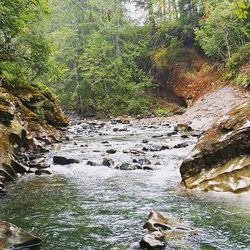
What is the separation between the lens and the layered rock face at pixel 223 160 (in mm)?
6973

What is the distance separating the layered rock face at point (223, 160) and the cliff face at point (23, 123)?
4.51 m

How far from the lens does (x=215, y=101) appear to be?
2688 centimetres

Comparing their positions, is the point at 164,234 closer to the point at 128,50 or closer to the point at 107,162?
the point at 107,162

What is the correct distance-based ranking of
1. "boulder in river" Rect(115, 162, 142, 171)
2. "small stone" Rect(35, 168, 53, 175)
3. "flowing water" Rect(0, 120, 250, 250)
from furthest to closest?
1. "boulder in river" Rect(115, 162, 142, 171)
2. "small stone" Rect(35, 168, 53, 175)
3. "flowing water" Rect(0, 120, 250, 250)

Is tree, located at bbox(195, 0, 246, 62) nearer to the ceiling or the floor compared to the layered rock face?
nearer to the ceiling

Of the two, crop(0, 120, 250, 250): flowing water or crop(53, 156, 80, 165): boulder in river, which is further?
crop(53, 156, 80, 165): boulder in river

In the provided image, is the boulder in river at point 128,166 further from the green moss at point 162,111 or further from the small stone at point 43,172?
the green moss at point 162,111

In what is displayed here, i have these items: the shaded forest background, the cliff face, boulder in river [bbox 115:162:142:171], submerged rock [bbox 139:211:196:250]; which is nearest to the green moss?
the shaded forest background

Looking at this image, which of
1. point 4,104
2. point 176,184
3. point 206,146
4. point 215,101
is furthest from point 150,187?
point 215,101

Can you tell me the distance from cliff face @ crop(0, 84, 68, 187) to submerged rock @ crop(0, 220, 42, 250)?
3945 millimetres

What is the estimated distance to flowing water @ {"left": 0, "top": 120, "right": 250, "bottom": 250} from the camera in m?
4.52

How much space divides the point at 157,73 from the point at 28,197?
108 ft

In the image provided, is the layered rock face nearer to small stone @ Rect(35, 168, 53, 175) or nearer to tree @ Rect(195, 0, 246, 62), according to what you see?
small stone @ Rect(35, 168, 53, 175)

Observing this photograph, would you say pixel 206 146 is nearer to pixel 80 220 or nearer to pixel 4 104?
pixel 80 220
